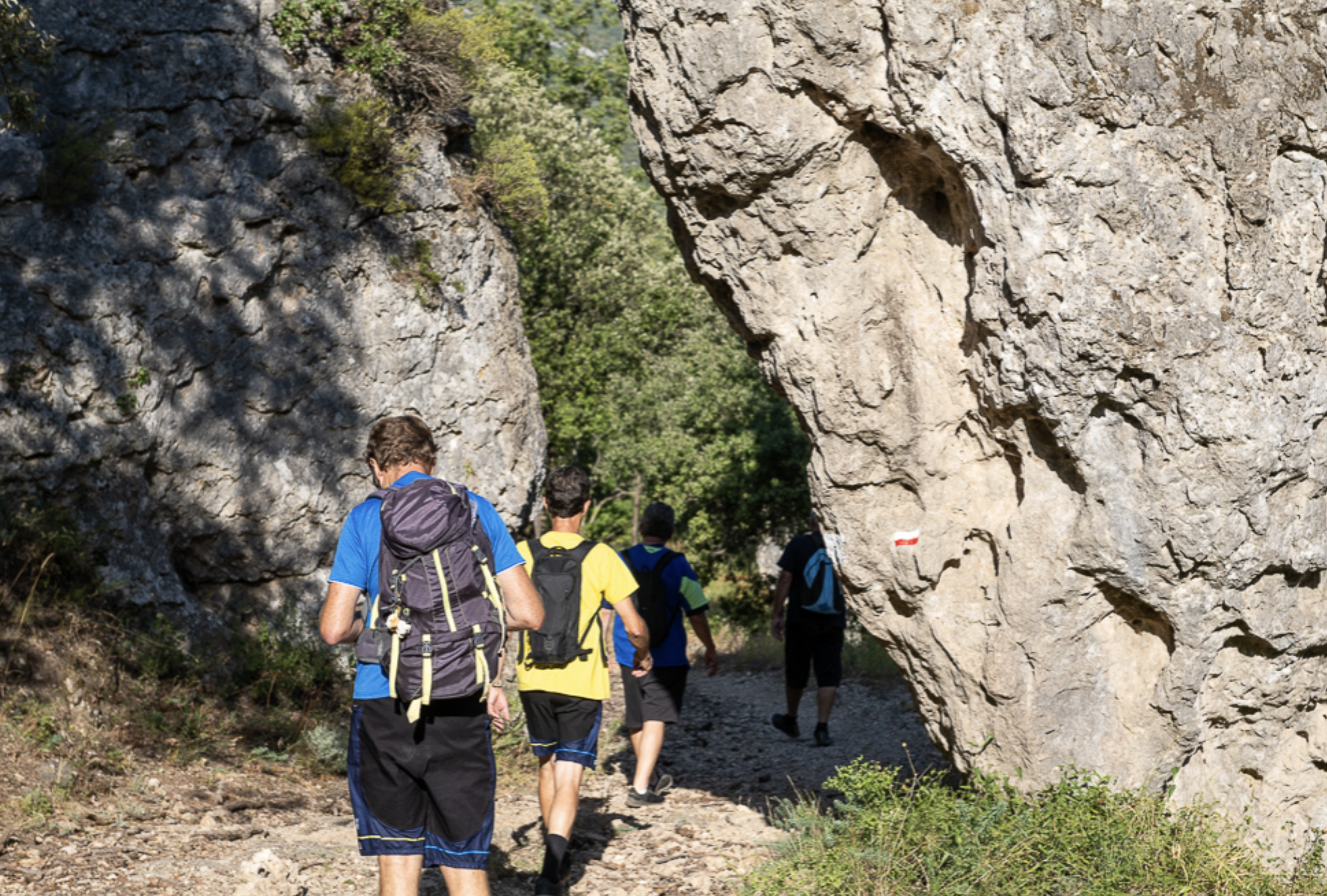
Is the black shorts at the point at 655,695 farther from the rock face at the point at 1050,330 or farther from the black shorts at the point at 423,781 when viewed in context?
the black shorts at the point at 423,781

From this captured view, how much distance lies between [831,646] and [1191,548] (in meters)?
4.16

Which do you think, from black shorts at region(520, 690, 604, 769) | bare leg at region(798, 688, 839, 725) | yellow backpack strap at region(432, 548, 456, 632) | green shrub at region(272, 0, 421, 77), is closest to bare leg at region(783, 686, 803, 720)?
bare leg at region(798, 688, 839, 725)

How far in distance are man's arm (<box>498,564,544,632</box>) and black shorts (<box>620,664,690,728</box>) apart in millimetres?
2749

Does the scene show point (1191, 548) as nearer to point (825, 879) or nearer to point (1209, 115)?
point (1209, 115)

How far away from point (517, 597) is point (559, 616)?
1.16 meters

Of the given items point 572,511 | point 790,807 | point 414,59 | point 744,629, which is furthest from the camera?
point 744,629

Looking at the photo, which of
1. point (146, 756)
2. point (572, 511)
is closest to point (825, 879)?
point (572, 511)

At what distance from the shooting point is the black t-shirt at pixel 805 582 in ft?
27.5

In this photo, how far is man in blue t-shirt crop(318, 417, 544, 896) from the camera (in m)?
3.69

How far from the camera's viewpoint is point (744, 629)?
16.4 metres

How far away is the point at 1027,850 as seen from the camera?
464 cm

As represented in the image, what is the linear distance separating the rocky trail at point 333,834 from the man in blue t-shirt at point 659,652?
0.39 meters

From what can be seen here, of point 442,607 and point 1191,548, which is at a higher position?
point 1191,548

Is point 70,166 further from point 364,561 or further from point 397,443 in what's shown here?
point 364,561
